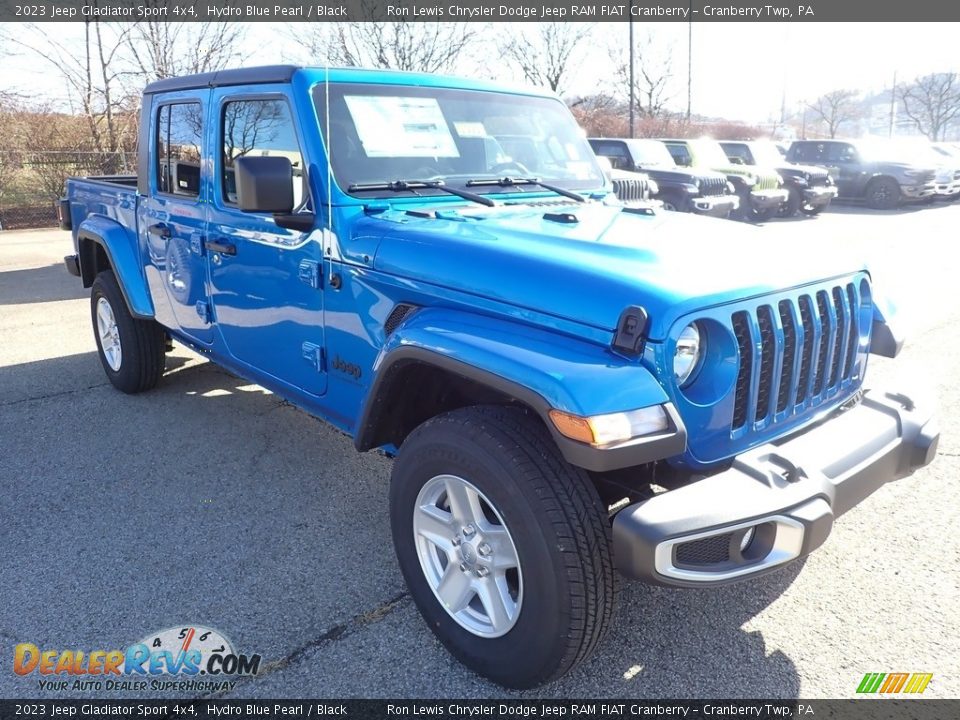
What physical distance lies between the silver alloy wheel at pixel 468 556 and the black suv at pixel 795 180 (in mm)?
16862

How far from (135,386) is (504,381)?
158 inches

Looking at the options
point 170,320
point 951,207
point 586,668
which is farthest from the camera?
point 951,207

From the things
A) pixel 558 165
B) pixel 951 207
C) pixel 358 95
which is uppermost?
pixel 358 95

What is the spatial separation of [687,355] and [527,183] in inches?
63.3

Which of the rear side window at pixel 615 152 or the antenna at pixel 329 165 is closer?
the antenna at pixel 329 165

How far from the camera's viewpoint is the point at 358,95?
331 centimetres

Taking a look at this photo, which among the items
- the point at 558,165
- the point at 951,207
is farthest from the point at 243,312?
the point at 951,207

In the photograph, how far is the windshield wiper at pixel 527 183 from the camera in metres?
3.47

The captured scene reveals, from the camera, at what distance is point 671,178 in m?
13.7

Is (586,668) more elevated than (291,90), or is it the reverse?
(291,90)

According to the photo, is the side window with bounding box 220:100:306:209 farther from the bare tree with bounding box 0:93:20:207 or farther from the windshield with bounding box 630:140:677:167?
the bare tree with bounding box 0:93:20:207

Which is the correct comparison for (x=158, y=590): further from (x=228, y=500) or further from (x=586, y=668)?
(x=586, y=668)

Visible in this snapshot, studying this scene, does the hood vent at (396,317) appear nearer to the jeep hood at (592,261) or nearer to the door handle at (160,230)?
the jeep hood at (592,261)

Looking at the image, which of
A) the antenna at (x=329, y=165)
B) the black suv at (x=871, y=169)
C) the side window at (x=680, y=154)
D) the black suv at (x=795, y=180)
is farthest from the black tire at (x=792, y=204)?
the antenna at (x=329, y=165)
